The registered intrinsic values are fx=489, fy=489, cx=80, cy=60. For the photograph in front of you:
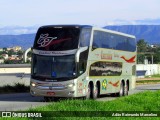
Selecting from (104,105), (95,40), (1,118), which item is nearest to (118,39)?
(95,40)

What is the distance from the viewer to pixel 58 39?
2288cm

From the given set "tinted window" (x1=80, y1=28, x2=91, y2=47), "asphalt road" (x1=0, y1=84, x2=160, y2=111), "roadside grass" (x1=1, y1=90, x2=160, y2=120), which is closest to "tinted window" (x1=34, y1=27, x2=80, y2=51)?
"tinted window" (x1=80, y1=28, x2=91, y2=47)

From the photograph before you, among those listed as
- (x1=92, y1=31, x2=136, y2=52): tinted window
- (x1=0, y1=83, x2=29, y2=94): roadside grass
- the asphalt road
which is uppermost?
(x1=92, y1=31, x2=136, y2=52): tinted window

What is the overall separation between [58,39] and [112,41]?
536 cm

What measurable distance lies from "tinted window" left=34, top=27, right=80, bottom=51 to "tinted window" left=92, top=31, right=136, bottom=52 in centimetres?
189

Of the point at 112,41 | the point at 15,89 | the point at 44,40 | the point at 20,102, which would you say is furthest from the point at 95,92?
the point at 15,89

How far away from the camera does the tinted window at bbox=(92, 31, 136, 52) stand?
25045mm

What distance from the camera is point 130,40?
1237 inches

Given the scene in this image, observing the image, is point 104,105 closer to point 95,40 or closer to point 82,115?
point 82,115

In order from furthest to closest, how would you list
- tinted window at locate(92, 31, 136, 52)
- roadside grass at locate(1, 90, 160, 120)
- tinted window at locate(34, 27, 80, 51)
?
tinted window at locate(92, 31, 136, 52) → tinted window at locate(34, 27, 80, 51) → roadside grass at locate(1, 90, 160, 120)

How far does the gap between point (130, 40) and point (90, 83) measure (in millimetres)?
7687

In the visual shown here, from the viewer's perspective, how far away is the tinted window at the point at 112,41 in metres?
25.0

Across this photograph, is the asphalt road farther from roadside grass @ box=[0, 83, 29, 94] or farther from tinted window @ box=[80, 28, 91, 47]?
roadside grass @ box=[0, 83, 29, 94]

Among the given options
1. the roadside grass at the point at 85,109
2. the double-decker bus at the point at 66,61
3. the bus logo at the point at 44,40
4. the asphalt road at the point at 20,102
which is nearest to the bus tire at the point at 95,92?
the double-decker bus at the point at 66,61
